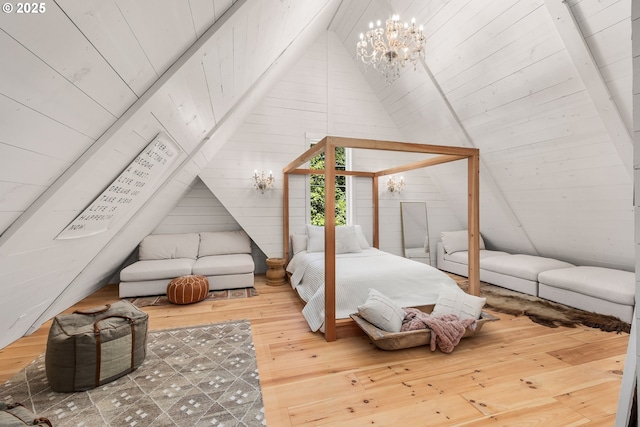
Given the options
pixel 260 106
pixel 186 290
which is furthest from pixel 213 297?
pixel 260 106

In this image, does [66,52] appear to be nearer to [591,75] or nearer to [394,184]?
[591,75]

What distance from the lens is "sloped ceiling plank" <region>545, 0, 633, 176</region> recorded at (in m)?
2.11

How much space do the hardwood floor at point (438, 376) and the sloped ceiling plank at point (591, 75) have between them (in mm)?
1641

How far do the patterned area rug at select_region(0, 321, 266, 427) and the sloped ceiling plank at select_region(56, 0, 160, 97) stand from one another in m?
1.58

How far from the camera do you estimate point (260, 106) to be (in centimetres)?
433

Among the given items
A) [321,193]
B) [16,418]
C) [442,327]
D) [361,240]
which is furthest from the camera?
[321,193]

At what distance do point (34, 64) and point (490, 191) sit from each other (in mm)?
4474

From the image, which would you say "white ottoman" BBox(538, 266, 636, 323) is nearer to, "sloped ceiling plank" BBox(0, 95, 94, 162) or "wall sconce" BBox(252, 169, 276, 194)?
"wall sconce" BBox(252, 169, 276, 194)

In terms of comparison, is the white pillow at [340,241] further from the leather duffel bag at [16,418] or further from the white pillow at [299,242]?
the leather duffel bag at [16,418]

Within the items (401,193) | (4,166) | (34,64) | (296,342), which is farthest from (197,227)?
(34,64)

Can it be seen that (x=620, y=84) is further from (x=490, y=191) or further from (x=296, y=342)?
(x=296, y=342)

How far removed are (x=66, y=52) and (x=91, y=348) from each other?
175 centimetres

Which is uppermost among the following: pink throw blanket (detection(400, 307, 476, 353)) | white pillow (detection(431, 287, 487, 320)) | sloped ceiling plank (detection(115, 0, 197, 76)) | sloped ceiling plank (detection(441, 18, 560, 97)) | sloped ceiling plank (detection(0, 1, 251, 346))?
sloped ceiling plank (detection(441, 18, 560, 97))

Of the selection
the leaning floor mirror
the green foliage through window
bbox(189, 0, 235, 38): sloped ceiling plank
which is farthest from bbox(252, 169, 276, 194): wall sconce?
bbox(189, 0, 235, 38): sloped ceiling plank
